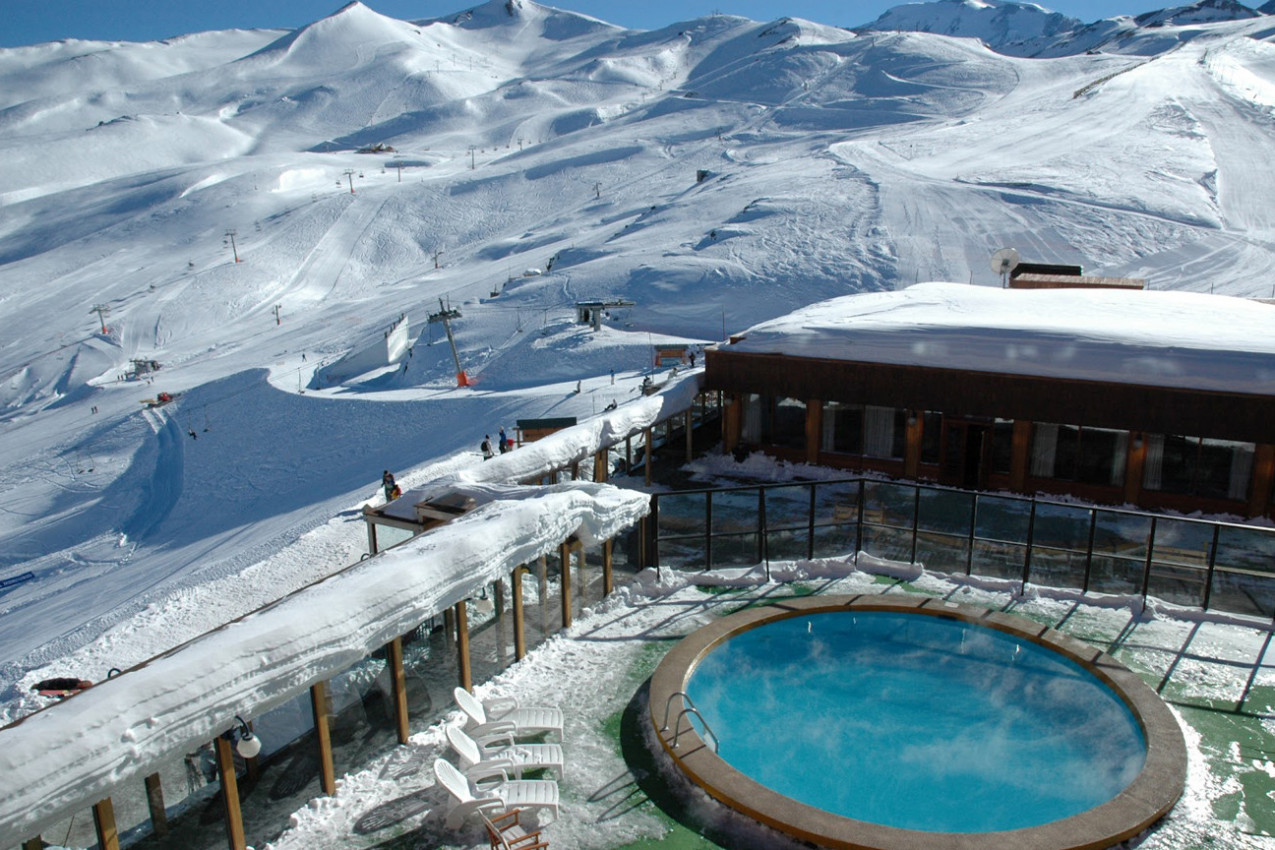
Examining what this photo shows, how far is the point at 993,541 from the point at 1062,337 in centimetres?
605

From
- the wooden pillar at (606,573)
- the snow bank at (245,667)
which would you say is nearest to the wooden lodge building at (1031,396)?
the wooden pillar at (606,573)

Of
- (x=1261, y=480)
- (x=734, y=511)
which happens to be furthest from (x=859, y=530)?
(x=1261, y=480)

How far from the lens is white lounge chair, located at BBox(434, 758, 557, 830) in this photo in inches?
289

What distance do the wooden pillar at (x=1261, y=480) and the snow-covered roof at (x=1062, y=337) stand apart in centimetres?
148

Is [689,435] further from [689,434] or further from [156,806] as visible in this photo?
[156,806]

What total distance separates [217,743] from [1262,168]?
243ft

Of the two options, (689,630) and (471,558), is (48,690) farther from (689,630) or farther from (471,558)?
(689,630)

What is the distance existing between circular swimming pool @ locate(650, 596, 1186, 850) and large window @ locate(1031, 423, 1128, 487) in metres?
7.07

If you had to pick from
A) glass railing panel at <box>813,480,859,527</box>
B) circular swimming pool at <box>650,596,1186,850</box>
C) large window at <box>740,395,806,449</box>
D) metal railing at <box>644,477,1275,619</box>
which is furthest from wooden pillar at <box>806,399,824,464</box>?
circular swimming pool at <box>650,596,1186,850</box>

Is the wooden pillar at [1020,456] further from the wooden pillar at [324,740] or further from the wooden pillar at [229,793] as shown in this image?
the wooden pillar at [229,793]

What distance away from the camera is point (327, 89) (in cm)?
15250

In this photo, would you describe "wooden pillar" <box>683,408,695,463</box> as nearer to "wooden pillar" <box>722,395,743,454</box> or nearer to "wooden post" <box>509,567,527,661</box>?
"wooden pillar" <box>722,395,743,454</box>

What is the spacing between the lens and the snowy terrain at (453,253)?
28250 millimetres

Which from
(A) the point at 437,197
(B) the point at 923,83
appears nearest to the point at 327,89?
(A) the point at 437,197
